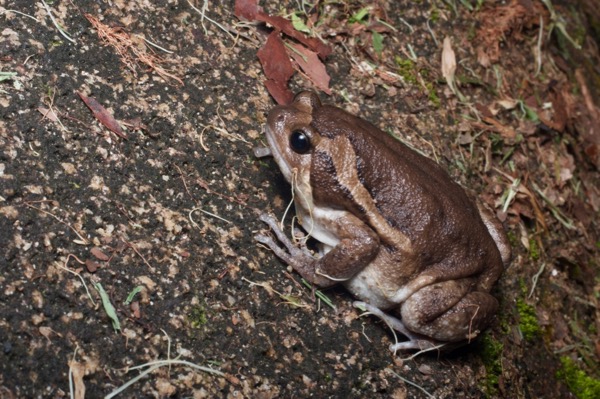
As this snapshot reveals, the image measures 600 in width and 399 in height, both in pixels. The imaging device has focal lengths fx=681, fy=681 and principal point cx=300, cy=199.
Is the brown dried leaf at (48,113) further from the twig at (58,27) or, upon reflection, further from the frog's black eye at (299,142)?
the frog's black eye at (299,142)

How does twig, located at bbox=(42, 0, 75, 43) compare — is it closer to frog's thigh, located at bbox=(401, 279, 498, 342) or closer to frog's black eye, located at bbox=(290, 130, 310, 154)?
frog's black eye, located at bbox=(290, 130, 310, 154)

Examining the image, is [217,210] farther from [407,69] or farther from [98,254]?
[407,69]

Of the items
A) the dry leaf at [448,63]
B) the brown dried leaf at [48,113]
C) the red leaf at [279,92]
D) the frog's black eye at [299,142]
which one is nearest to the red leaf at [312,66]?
the red leaf at [279,92]

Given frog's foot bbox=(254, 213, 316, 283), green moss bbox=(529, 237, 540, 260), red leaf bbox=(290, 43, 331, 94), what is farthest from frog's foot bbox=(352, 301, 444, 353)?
red leaf bbox=(290, 43, 331, 94)

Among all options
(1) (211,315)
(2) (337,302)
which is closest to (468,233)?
(2) (337,302)

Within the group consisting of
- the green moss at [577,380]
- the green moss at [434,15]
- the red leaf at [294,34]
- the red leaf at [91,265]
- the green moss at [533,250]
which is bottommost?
the green moss at [577,380]

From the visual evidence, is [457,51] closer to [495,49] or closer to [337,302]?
[495,49]
